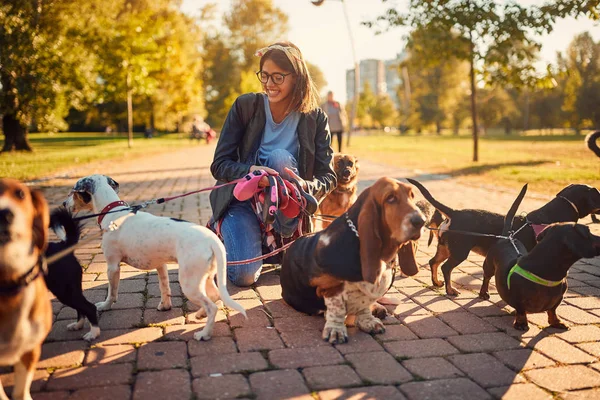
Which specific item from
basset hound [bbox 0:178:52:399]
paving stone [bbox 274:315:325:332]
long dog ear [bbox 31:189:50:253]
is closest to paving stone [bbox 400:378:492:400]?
paving stone [bbox 274:315:325:332]

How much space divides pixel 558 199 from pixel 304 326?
9.28ft

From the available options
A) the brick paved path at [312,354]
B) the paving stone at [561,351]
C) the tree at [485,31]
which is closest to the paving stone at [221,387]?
the brick paved path at [312,354]

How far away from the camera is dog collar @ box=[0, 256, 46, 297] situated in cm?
249

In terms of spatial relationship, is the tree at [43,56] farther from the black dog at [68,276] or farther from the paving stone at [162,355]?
the paving stone at [162,355]

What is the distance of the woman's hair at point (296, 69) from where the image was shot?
15.7ft

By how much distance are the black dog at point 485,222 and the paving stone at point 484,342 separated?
981 mm

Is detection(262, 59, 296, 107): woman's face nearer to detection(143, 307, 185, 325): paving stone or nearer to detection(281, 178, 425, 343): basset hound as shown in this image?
detection(281, 178, 425, 343): basset hound

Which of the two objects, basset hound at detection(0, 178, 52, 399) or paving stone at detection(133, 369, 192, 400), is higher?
basset hound at detection(0, 178, 52, 399)

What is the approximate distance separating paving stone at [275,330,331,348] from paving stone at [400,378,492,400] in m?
0.77

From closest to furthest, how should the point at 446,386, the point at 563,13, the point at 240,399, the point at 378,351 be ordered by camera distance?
1. the point at 240,399
2. the point at 446,386
3. the point at 378,351
4. the point at 563,13

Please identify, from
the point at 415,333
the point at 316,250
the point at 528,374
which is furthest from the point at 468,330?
the point at 316,250

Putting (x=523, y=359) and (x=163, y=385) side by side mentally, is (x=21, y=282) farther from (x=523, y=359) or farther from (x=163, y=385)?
(x=523, y=359)

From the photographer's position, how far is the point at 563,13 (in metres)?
15.2

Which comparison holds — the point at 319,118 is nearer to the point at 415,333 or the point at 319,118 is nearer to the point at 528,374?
the point at 415,333
